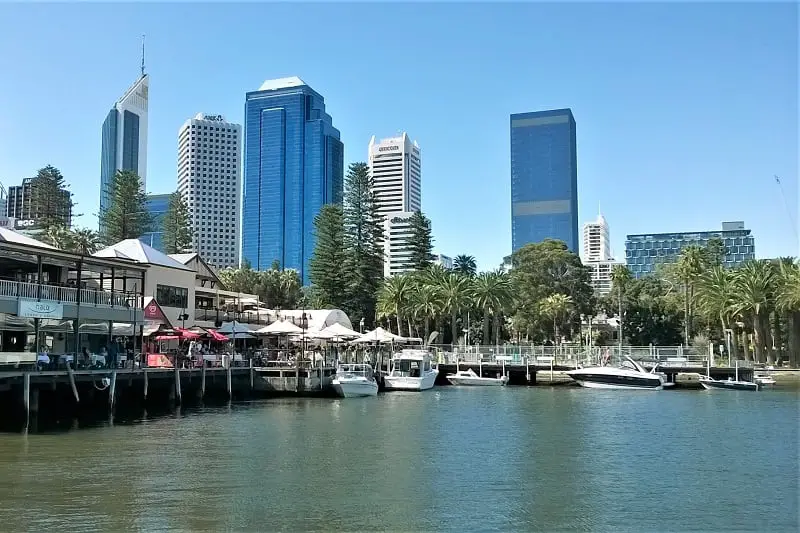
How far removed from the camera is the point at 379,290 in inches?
3260

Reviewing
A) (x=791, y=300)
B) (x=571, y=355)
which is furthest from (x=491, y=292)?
(x=791, y=300)

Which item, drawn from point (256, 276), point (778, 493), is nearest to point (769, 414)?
point (778, 493)

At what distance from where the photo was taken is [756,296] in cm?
7212

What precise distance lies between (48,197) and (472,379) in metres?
49.7

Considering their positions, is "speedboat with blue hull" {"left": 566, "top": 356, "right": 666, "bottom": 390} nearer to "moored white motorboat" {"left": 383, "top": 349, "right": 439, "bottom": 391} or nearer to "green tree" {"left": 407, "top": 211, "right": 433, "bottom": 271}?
"moored white motorboat" {"left": 383, "top": 349, "right": 439, "bottom": 391}

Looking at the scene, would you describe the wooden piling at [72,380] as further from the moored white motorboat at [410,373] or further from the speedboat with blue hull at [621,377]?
the speedboat with blue hull at [621,377]

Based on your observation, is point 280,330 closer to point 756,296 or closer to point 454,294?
point 454,294

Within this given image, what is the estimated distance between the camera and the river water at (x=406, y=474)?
639 inches

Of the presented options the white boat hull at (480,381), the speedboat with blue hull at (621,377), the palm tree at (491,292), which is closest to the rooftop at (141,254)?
the white boat hull at (480,381)

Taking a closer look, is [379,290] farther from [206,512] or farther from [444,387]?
[206,512]

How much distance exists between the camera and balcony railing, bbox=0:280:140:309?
30688mm

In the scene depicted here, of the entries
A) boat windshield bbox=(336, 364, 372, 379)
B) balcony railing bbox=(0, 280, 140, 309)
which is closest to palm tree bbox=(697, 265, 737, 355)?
boat windshield bbox=(336, 364, 372, 379)

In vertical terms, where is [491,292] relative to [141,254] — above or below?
below

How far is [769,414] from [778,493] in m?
19.8
